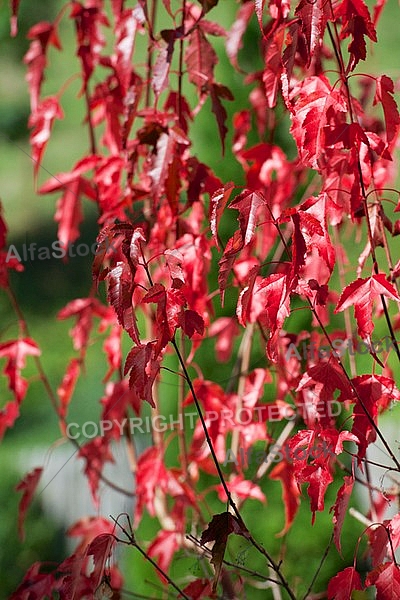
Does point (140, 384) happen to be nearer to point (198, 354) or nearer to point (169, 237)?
point (169, 237)

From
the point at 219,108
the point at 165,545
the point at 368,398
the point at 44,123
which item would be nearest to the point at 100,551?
the point at 368,398

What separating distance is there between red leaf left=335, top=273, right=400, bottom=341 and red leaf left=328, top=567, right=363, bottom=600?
308 millimetres

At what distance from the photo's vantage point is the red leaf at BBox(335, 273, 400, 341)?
979mm

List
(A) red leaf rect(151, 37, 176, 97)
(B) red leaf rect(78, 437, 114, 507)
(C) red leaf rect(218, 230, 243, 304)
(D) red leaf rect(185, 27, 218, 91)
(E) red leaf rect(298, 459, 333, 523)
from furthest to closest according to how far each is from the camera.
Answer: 1. (B) red leaf rect(78, 437, 114, 507)
2. (D) red leaf rect(185, 27, 218, 91)
3. (A) red leaf rect(151, 37, 176, 97)
4. (E) red leaf rect(298, 459, 333, 523)
5. (C) red leaf rect(218, 230, 243, 304)

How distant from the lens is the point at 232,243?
914 millimetres

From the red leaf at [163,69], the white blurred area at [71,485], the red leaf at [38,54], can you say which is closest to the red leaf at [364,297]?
the red leaf at [163,69]

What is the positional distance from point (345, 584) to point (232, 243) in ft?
1.52

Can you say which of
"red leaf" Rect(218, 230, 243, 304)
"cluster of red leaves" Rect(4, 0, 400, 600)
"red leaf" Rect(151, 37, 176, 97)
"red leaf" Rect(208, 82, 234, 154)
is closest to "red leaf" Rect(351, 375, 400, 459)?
"cluster of red leaves" Rect(4, 0, 400, 600)

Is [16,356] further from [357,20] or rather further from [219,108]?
[357,20]

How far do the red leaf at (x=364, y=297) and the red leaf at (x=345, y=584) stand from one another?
0.31m

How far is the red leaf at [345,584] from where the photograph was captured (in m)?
1.01

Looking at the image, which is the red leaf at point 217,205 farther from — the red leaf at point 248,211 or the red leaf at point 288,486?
the red leaf at point 288,486

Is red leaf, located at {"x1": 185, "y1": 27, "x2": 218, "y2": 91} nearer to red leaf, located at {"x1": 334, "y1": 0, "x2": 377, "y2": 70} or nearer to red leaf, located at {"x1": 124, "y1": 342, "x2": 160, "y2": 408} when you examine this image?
red leaf, located at {"x1": 334, "y1": 0, "x2": 377, "y2": 70}

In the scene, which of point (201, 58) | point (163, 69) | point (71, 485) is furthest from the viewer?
point (71, 485)
